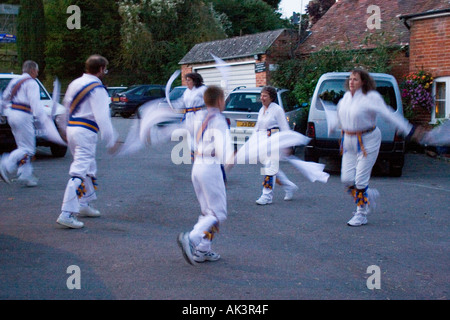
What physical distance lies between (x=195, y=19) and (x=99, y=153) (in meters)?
26.0

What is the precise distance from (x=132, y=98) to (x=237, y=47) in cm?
689

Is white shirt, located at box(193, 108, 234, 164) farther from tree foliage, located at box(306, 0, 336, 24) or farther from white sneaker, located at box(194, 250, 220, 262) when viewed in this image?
tree foliage, located at box(306, 0, 336, 24)

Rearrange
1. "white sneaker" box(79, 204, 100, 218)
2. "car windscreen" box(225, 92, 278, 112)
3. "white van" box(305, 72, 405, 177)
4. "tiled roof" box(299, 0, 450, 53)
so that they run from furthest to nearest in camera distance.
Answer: "tiled roof" box(299, 0, 450, 53) → "car windscreen" box(225, 92, 278, 112) → "white van" box(305, 72, 405, 177) → "white sneaker" box(79, 204, 100, 218)

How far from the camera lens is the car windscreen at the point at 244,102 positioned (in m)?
13.4

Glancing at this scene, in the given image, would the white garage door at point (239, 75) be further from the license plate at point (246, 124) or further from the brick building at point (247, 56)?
the license plate at point (246, 124)

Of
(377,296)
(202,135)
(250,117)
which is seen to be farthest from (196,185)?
(250,117)

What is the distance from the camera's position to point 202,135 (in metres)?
5.02

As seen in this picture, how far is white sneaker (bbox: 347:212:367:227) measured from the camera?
6906 millimetres

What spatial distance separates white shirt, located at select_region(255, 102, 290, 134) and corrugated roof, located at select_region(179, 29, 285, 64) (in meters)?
13.7

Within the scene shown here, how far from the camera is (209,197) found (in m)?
5.03

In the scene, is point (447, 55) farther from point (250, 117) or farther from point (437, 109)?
point (250, 117)

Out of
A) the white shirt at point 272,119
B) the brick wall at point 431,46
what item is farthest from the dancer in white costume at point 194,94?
the brick wall at point 431,46

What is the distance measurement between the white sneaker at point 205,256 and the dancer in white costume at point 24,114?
4936mm

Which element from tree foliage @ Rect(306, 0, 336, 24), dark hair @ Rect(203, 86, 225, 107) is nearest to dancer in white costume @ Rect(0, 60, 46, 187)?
dark hair @ Rect(203, 86, 225, 107)
